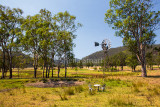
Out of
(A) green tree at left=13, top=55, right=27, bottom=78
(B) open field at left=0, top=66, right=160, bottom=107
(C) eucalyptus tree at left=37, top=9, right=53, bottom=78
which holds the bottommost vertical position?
(B) open field at left=0, top=66, right=160, bottom=107

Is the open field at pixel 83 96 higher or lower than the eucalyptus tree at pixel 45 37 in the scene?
lower

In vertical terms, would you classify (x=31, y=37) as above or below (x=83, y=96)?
above

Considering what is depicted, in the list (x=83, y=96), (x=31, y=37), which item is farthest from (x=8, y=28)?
(x=83, y=96)

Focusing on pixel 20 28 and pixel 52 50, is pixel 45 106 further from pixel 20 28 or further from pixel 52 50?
pixel 20 28

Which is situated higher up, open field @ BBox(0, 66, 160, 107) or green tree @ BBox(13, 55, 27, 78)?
green tree @ BBox(13, 55, 27, 78)

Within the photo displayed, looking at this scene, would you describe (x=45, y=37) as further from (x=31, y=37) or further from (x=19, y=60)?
(x=19, y=60)

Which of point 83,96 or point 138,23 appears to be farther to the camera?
point 138,23

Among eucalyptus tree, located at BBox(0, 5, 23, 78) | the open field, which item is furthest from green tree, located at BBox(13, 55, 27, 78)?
the open field

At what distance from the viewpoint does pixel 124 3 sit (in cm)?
2858

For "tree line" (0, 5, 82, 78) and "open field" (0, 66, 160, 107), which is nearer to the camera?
"open field" (0, 66, 160, 107)

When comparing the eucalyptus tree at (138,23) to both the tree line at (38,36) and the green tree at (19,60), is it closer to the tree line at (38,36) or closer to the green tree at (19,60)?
the tree line at (38,36)

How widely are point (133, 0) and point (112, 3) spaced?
4.87 meters

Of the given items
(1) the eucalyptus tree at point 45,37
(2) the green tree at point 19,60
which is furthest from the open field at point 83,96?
(2) the green tree at point 19,60

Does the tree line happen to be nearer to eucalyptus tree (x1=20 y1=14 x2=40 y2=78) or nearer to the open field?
eucalyptus tree (x1=20 y1=14 x2=40 y2=78)
